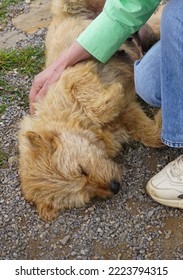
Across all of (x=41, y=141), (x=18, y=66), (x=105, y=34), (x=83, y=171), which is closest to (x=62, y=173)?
(x=83, y=171)

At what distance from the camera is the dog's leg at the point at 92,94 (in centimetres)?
418

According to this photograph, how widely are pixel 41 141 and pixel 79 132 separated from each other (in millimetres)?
315

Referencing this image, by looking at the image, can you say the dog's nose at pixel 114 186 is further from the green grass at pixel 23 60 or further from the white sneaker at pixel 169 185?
the green grass at pixel 23 60

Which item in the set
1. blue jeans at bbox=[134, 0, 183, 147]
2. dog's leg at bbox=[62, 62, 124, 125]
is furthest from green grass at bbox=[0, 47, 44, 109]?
blue jeans at bbox=[134, 0, 183, 147]

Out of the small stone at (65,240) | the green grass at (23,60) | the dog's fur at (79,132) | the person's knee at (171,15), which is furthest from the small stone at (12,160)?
the person's knee at (171,15)

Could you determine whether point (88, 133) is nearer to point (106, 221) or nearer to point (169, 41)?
point (106, 221)

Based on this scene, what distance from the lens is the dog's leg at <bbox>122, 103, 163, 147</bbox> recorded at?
4.29 meters

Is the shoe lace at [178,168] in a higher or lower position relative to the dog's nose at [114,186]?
higher

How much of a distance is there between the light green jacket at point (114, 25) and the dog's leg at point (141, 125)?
0.60 meters

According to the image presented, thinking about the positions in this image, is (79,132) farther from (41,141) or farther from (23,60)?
(23,60)

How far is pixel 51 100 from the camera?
4211mm
